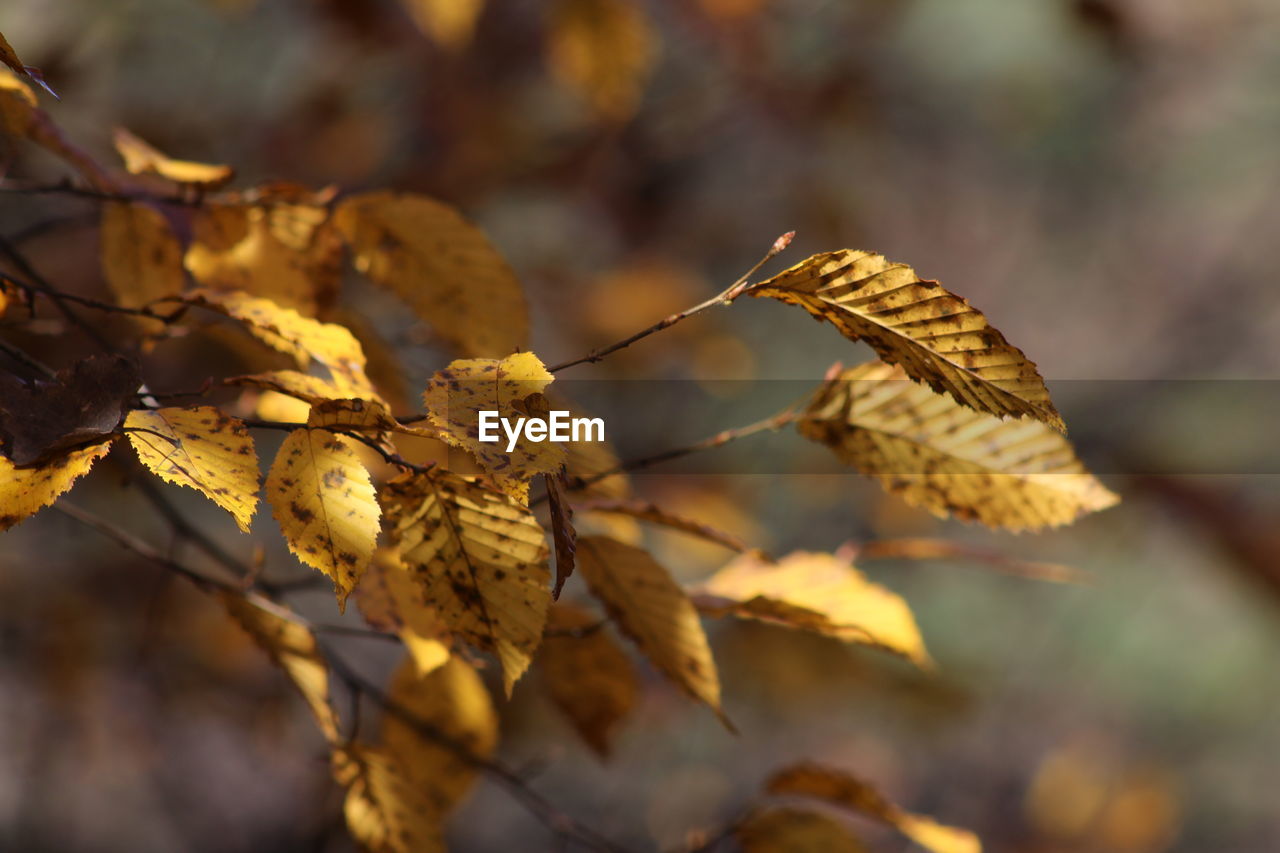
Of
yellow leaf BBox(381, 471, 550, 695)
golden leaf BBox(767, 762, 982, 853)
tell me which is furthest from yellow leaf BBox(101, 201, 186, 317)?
golden leaf BBox(767, 762, 982, 853)

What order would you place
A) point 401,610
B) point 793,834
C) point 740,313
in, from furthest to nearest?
point 740,313 < point 793,834 < point 401,610

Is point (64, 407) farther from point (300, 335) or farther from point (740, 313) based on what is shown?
point (740, 313)

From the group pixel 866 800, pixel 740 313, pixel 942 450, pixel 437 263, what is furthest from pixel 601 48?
pixel 740 313

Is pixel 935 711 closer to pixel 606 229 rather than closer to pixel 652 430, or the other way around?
pixel 652 430

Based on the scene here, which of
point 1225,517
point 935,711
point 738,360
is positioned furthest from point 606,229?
point 1225,517

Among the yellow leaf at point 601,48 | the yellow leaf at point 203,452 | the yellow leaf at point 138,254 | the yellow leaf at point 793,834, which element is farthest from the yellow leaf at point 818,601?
the yellow leaf at point 601,48
